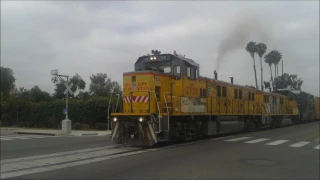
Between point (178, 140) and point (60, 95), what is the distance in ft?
138

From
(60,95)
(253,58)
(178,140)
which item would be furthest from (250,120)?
(253,58)

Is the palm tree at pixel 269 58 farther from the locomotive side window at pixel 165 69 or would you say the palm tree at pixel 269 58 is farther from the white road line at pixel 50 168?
the white road line at pixel 50 168

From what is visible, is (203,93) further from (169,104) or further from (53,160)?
(53,160)

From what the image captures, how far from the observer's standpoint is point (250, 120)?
25344 mm

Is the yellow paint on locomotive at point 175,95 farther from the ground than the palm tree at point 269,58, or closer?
closer

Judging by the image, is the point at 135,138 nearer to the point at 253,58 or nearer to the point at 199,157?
the point at 199,157

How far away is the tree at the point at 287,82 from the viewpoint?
82325 millimetres

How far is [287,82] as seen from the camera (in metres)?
88.6

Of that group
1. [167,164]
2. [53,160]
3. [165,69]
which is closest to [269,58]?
[165,69]

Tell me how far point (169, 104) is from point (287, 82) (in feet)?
267

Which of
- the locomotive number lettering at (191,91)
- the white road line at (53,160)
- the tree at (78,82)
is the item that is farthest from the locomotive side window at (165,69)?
the tree at (78,82)

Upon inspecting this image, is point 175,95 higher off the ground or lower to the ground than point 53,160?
higher

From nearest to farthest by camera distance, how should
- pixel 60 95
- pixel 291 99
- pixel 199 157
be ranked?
pixel 199 157 < pixel 291 99 < pixel 60 95

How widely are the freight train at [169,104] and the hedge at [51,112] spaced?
12.1m
